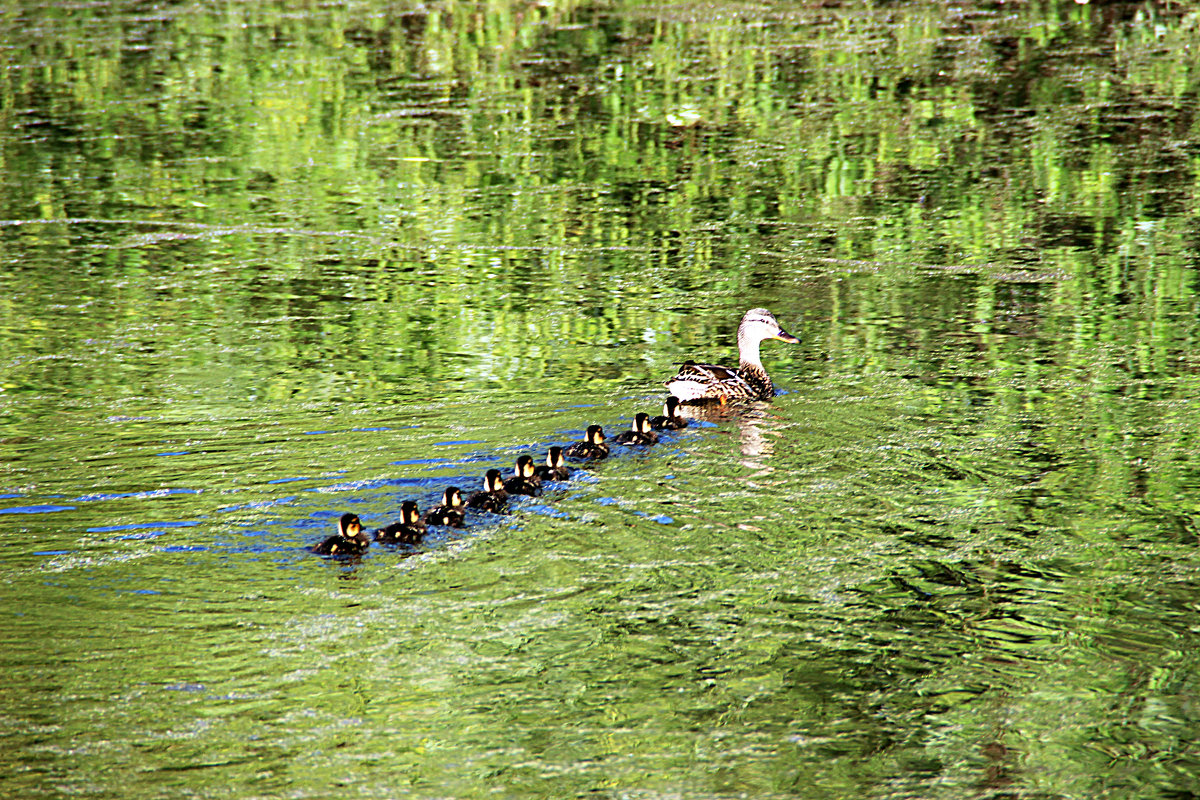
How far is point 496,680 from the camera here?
14.6 feet

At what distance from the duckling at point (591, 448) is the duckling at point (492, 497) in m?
0.61

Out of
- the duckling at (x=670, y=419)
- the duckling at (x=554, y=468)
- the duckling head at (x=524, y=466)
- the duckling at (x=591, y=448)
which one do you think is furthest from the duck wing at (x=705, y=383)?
the duckling head at (x=524, y=466)

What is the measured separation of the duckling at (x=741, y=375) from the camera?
24.3 ft

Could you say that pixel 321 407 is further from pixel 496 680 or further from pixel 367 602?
pixel 496 680

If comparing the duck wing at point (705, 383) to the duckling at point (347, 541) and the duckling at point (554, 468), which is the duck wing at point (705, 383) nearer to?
the duckling at point (554, 468)

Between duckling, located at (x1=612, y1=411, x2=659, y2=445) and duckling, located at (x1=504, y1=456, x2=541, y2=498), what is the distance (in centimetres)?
Result: 62

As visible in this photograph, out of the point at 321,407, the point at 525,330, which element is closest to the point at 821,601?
the point at 321,407

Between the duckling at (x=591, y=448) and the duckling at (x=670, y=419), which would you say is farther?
the duckling at (x=670, y=419)

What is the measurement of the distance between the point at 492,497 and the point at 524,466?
1.00 ft

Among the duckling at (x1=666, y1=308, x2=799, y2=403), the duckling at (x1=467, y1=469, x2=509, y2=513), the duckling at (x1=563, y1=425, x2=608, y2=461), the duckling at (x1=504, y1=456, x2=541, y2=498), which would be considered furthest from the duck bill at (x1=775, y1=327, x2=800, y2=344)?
the duckling at (x1=467, y1=469, x2=509, y2=513)

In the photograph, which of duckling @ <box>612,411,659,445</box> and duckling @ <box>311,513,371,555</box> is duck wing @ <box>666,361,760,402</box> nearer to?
duckling @ <box>612,411,659,445</box>

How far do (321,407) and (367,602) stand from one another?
2434 mm

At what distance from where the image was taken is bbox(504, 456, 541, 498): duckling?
609 centimetres

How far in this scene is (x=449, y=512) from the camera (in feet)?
19.1
